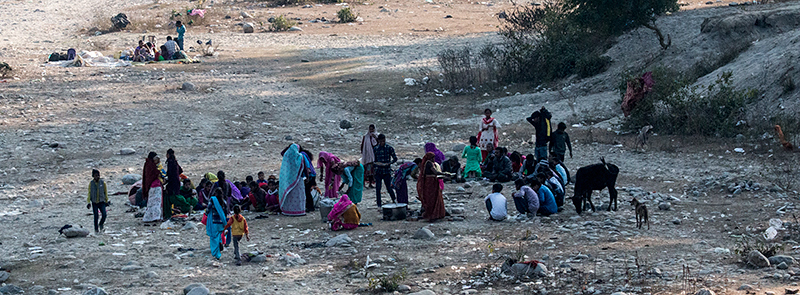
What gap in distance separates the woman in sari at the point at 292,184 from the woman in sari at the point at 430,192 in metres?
1.63

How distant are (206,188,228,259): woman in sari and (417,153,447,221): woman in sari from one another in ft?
8.31

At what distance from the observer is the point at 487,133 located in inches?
476

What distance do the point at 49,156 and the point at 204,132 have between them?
9.71 ft

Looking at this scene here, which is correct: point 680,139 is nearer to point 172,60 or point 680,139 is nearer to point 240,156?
point 240,156

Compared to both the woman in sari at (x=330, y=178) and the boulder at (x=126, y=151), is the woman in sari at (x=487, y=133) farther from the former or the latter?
the boulder at (x=126, y=151)

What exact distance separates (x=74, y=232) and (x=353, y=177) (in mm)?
3499

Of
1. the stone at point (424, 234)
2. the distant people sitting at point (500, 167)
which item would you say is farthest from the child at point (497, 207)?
the distant people sitting at point (500, 167)

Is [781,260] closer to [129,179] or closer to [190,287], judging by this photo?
[190,287]

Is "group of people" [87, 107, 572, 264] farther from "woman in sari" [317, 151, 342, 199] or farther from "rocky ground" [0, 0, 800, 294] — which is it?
"rocky ground" [0, 0, 800, 294]

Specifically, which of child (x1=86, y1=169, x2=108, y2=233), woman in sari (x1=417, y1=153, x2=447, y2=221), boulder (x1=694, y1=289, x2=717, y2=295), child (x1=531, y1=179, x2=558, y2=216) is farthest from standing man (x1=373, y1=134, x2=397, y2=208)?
boulder (x1=694, y1=289, x2=717, y2=295)

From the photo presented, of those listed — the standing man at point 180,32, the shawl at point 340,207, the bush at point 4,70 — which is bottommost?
the shawl at point 340,207

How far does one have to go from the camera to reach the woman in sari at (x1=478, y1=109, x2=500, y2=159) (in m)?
12.0

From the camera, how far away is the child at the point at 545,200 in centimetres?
921

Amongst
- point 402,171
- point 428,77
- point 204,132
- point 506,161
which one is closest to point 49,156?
point 204,132
